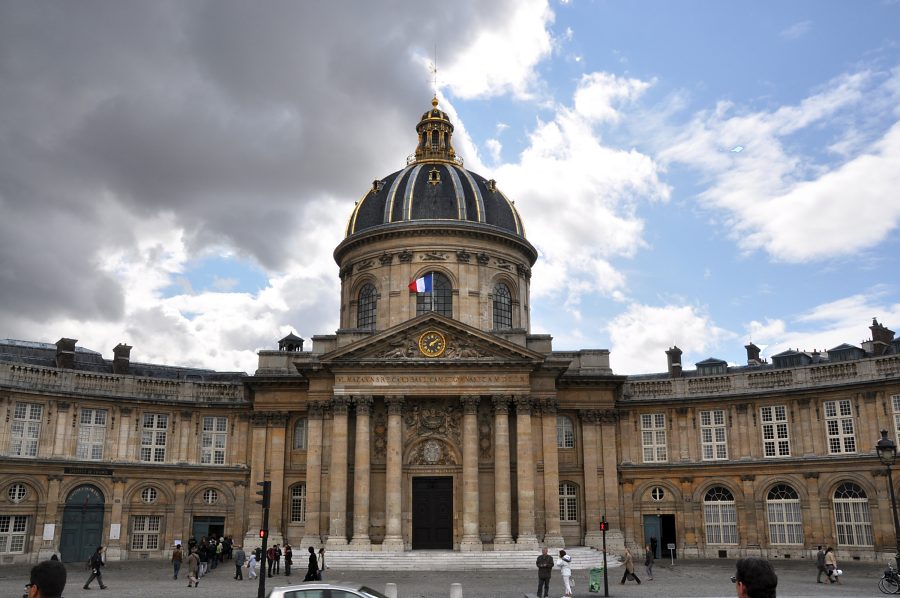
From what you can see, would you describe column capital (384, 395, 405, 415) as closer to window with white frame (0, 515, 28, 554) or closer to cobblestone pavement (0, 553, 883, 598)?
cobblestone pavement (0, 553, 883, 598)

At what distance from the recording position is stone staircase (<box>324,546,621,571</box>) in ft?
138

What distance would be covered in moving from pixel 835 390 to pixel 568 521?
54.8ft

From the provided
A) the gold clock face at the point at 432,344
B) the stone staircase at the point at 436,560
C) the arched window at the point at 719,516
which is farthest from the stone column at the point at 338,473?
the arched window at the point at 719,516

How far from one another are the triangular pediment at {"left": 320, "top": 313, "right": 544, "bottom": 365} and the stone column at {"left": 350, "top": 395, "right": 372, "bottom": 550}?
2.57 meters

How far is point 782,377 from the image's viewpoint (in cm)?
4878

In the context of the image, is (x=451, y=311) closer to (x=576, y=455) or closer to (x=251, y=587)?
(x=576, y=455)

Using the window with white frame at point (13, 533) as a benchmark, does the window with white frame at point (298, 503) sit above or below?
above

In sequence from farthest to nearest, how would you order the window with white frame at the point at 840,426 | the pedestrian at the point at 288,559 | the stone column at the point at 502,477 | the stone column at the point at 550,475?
the window with white frame at the point at 840,426 → the stone column at the point at 550,475 → the stone column at the point at 502,477 → the pedestrian at the point at 288,559

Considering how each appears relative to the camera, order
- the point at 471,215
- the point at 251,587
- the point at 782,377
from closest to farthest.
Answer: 1. the point at 251,587
2. the point at 782,377
3. the point at 471,215

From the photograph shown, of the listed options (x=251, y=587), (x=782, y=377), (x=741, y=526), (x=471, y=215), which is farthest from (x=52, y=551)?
(x=782, y=377)

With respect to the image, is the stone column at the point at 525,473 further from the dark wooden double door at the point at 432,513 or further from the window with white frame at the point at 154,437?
the window with white frame at the point at 154,437

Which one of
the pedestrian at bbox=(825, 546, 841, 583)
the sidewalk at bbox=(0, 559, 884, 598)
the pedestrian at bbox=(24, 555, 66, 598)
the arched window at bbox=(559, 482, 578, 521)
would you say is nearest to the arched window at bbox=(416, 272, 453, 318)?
the arched window at bbox=(559, 482, 578, 521)

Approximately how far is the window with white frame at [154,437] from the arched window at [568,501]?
79.1 feet

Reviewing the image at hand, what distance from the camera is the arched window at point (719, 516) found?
48969 mm
